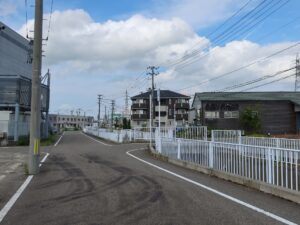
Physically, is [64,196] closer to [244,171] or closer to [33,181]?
[33,181]

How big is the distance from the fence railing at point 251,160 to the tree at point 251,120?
4927cm

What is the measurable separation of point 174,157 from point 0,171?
8.16 metres

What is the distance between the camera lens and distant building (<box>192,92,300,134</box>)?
68500 mm

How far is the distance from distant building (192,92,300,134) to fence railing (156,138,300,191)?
169 feet

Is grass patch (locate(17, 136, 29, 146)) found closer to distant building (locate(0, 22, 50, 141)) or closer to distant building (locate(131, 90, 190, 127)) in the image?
distant building (locate(0, 22, 50, 141))

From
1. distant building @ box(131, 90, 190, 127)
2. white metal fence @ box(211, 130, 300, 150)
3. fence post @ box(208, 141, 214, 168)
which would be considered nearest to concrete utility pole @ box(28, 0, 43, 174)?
fence post @ box(208, 141, 214, 168)

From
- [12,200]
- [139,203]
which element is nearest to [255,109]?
[139,203]

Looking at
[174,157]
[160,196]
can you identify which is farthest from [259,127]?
[160,196]

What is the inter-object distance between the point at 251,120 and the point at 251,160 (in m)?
55.5

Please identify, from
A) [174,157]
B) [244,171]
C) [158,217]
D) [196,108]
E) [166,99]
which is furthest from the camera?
[166,99]

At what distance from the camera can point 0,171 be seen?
16.3 metres

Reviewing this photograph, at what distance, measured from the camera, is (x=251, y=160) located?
1191 cm

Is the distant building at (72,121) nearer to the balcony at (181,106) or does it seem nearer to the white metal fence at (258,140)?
the balcony at (181,106)

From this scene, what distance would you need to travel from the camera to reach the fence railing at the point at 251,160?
404 inches
